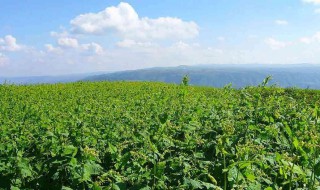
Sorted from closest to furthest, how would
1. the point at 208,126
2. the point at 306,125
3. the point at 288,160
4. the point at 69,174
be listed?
the point at 288,160, the point at 69,174, the point at 306,125, the point at 208,126

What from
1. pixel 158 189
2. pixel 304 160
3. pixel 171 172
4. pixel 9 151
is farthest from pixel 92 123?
pixel 304 160

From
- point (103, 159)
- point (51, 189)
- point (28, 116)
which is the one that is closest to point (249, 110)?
point (103, 159)

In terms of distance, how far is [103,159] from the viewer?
5.46 m

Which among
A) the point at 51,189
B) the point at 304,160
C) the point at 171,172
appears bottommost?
the point at 51,189

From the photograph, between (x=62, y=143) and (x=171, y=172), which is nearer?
(x=171, y=172)

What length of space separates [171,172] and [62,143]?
73.6 inches

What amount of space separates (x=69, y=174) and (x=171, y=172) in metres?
1.29

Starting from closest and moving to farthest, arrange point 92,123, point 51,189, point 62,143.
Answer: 1. point 51,189
2. point 62,143
3. point 92,123

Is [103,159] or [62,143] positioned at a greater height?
[62,143]

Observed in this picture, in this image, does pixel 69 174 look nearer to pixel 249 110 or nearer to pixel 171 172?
pixel 171 172

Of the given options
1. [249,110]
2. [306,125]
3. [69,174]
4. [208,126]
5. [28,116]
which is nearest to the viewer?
[69,174]

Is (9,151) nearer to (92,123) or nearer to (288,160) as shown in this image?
(92,123)

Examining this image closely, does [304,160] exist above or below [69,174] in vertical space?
above

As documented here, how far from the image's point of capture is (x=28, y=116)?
11.6 metres
